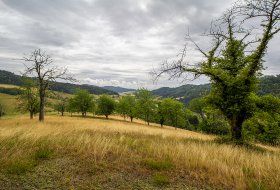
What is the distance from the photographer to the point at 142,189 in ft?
16.7

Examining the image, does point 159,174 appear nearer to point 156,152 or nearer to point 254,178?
point 156,152

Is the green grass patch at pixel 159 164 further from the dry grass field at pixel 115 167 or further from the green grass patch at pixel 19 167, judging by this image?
the green grass patch at pixel 19 167

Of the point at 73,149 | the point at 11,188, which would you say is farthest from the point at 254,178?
the point at 11,188

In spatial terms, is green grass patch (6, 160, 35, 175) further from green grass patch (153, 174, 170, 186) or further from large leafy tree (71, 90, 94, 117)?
large leafy tree (71, 90, 94, 117)

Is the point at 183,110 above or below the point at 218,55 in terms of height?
below

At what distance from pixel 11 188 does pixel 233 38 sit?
15044 millimetres

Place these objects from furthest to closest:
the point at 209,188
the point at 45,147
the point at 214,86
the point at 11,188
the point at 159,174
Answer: the point at 214,86, the point at 45,147, the point at 159,174, the point at 209,188, the point at 11,188

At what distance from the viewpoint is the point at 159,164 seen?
625cm

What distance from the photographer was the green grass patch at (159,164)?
6.19m

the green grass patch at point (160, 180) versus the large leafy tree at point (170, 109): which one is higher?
the green grass patch at point (160, 180)

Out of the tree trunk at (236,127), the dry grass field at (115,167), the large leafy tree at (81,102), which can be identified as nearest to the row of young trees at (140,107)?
the large leafy tree at (81,102)

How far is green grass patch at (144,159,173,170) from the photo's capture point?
6188 millimetres

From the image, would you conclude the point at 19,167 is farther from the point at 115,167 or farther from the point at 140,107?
the point at 140,107

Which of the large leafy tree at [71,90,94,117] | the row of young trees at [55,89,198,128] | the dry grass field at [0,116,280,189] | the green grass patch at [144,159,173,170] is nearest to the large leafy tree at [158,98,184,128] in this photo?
the row of young trees at [55,89,198,128]
